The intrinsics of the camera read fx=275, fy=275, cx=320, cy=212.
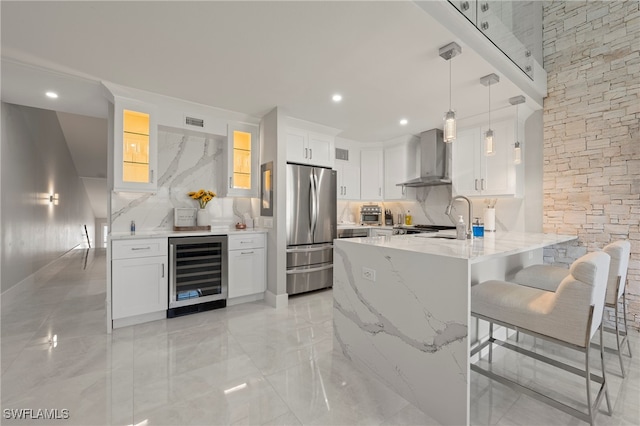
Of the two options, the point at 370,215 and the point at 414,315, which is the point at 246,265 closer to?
the point at 414,315

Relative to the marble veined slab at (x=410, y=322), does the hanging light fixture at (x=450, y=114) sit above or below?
above

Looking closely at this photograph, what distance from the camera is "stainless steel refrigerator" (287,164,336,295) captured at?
3818 millimetres

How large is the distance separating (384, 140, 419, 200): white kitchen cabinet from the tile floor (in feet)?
9.42

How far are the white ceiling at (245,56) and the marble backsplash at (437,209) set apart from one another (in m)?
1.35

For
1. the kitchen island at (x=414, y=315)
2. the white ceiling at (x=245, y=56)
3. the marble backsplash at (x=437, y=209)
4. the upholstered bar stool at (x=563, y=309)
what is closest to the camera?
the upholstered bar stool at (x=563, y=309)

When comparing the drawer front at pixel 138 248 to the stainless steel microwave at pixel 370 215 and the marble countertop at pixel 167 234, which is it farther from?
the stainless steel microwave at pixel 370 215

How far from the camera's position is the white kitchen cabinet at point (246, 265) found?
348 cm

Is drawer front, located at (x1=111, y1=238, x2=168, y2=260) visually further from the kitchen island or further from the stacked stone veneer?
the stacked stone veneer

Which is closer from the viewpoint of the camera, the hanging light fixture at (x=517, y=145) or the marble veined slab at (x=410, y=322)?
the marble veined slab at (x=410, y=322)

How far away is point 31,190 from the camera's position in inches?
175

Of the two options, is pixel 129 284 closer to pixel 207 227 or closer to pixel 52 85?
pixel 207 227

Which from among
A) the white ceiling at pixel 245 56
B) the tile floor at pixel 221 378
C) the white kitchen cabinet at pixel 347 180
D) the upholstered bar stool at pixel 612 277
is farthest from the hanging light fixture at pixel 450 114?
the white kitchen cabinet at pixel 347 180

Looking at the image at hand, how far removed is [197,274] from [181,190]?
1.23 meters

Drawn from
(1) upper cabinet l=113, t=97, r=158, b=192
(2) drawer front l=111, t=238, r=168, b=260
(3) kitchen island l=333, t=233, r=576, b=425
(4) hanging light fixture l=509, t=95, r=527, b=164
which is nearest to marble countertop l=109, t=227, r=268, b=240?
(2) drawer front l=111, t=238, r=168, b=260
